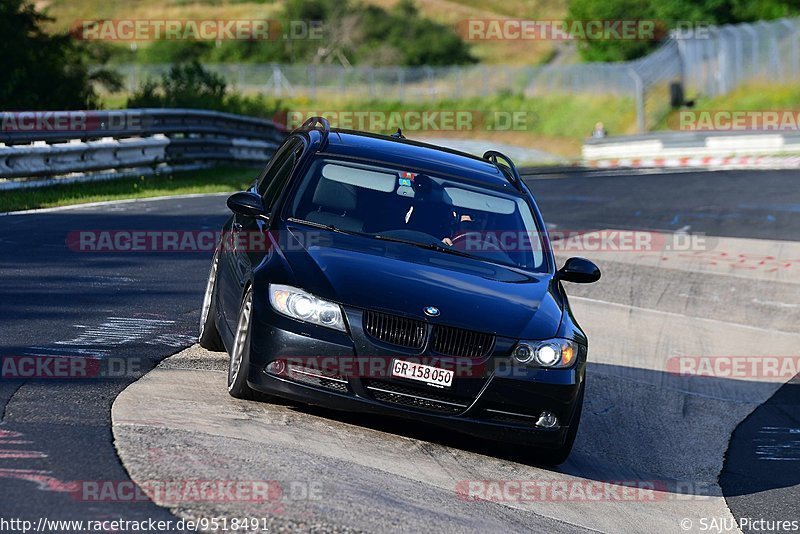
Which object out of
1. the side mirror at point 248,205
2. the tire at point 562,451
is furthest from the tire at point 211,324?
the tire at point 562,451

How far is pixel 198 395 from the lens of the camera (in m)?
7.79

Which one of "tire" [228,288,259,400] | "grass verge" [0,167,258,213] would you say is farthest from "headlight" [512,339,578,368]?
"grass verge" [0,167,258,213]

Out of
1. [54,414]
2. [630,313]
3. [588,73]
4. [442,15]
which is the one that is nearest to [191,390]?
[54,414]

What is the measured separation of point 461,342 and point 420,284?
1.53 feet

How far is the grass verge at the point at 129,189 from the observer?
18000 millimetres

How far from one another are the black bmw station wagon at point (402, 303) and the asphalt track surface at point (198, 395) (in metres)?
0.31

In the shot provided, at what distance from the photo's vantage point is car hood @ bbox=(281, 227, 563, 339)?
7375mm

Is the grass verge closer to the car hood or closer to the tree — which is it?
the tree

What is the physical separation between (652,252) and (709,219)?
4424mm

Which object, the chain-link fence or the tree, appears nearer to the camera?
the tree

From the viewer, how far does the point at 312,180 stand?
8711 mm

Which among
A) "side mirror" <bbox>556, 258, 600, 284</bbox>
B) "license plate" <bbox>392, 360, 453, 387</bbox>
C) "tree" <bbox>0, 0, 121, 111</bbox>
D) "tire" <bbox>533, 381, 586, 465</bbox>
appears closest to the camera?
"license plate" <bbox>392, 360, 453, 387</bbox>

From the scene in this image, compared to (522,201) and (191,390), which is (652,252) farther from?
(191,390)

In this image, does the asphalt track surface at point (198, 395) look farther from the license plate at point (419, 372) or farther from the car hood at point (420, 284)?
the car hood at point (420, 284)
